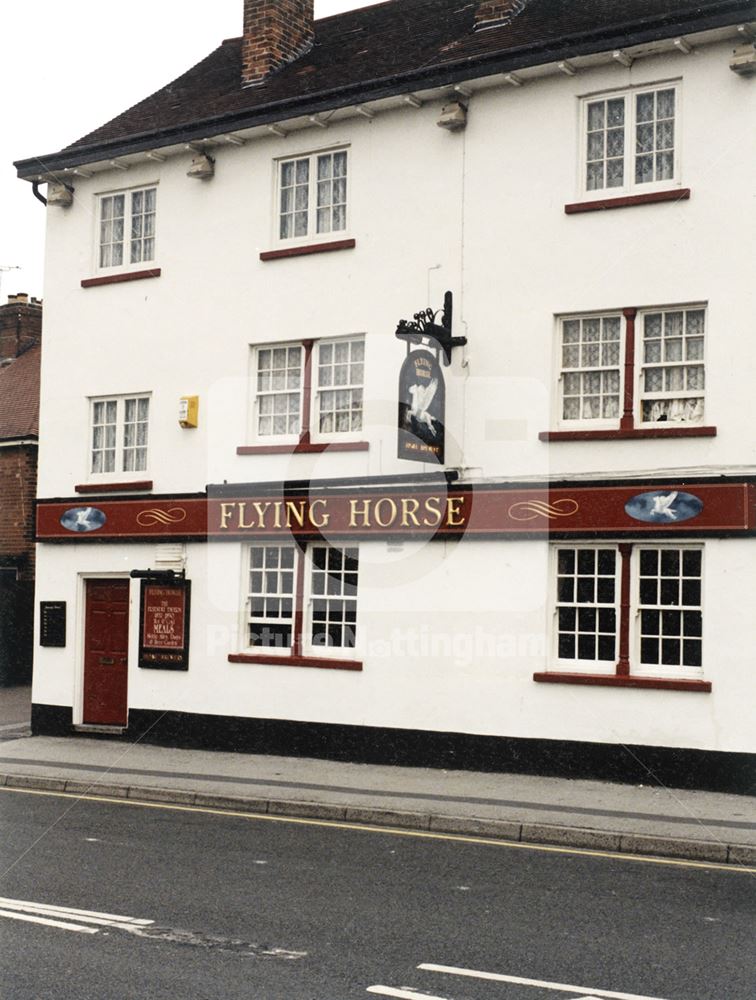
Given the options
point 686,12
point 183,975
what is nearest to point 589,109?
point 686,12

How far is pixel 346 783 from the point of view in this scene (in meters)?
14.0

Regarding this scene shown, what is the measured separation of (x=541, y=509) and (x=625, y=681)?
91.2 inches

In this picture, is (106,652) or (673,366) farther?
(106,652)

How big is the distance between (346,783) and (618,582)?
4074 mm

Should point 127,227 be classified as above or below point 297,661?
above

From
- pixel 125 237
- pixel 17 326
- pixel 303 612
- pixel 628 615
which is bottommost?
pixel 303 612

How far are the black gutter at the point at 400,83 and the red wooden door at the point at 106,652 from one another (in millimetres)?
6753

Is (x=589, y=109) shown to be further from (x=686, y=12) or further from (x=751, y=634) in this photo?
(x=751, y=634)

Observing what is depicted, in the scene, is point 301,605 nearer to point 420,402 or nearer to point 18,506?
point 420,402

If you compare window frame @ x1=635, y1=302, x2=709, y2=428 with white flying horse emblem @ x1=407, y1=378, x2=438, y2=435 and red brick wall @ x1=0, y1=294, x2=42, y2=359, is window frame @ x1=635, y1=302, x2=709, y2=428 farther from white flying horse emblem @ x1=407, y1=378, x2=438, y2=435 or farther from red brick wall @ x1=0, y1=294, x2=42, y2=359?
red brick wall @ x1=0, y1=294, x2=42, y2=359

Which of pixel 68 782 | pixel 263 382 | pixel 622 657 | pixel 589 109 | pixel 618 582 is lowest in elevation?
pixel 68 782

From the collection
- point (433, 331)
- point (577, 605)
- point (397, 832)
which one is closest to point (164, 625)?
point (433, 331)

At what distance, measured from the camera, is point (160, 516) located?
17562mm

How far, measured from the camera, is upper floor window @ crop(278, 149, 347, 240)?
54.5 ft
